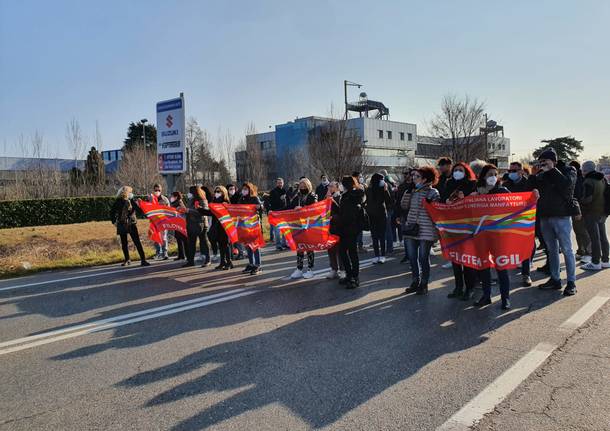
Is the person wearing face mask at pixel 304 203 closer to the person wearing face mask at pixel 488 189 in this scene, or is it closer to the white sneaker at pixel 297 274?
the white sneaker at pixel 297 274

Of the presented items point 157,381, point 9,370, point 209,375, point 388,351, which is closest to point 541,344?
point 388,351

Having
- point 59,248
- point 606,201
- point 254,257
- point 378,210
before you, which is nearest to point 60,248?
point 59,248

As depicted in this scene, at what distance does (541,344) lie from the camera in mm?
5160

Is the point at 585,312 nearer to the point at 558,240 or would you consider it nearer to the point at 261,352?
the point at 558,240

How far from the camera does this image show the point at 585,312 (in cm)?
627

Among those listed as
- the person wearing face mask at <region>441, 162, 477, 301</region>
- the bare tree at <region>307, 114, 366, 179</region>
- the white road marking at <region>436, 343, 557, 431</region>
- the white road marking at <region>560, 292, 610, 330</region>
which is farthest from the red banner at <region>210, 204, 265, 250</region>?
the bare tree at <region>307, 114, 366, 179</region>

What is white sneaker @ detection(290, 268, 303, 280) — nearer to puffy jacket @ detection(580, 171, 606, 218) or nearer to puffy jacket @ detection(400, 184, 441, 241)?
puffy jacket @ detection(400, 184, 441, 241)

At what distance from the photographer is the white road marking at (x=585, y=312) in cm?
578

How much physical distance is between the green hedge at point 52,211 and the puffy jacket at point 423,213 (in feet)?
71.6

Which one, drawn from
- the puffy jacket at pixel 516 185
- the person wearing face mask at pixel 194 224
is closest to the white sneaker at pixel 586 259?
the puffy jacket at pixel 516 185

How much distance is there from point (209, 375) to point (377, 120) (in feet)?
238

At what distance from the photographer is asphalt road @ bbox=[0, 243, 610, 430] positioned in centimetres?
382

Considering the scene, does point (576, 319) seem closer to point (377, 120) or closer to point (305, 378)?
point (305, 378)

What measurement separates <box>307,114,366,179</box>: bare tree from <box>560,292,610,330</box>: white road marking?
22471mm
